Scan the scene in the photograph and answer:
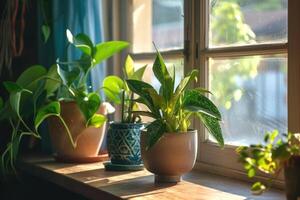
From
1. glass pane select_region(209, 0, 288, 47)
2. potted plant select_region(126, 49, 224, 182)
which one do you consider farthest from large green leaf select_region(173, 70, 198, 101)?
glass pane select_region(209, 0, 288, 47)

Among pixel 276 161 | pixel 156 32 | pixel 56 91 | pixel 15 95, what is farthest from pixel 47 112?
pixel 276 161

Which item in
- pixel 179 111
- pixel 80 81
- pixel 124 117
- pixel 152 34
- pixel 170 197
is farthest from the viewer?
pixel 152 34

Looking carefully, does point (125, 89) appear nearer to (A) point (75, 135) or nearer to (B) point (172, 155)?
(A) point (75, 135)

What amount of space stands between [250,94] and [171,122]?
27 cm

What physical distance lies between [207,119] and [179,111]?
0.08 metres

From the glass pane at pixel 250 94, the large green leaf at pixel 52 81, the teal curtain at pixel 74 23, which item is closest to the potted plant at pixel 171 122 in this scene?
the glass pane at pixel 250 94

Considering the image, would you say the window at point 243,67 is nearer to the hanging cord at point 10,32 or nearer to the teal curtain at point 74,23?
the teal curtain at point 74,23

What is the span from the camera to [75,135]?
5.54ft

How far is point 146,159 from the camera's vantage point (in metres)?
1.36

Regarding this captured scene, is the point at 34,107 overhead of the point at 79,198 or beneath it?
overhead

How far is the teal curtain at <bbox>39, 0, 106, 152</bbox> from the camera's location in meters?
1.81

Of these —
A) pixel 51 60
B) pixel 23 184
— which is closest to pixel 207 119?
pixel 51 60

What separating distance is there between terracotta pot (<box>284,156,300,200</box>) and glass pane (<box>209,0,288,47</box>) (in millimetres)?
437

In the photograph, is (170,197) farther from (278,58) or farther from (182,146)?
(278,58)
